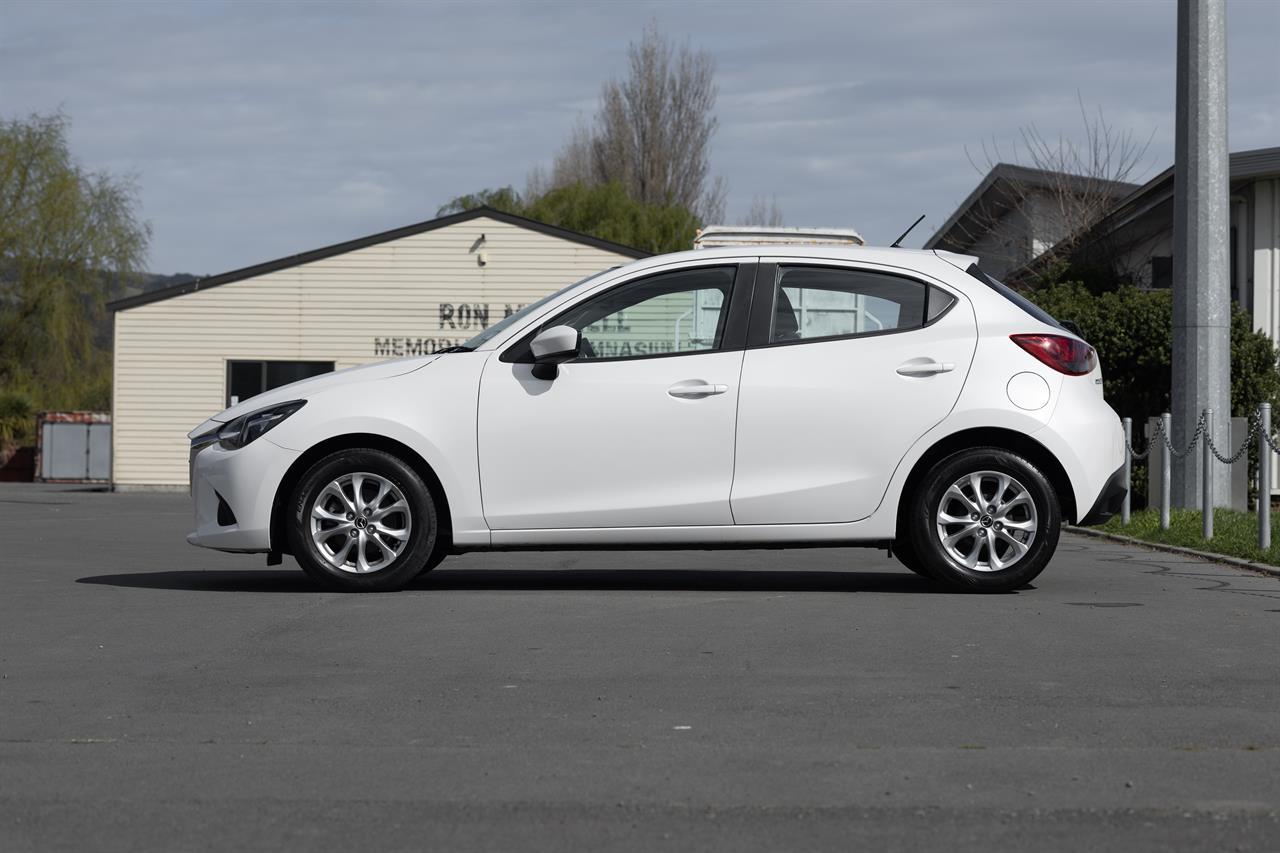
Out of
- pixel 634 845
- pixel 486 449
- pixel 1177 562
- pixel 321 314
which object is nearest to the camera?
pixel 634 845

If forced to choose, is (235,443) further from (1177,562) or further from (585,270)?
(585,270)

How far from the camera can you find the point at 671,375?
8961mm

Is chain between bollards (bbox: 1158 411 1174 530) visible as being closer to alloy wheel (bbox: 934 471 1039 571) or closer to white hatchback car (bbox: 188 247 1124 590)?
white hatchback car (bbox: 188 247 1124 590)

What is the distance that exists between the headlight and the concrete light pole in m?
9.69

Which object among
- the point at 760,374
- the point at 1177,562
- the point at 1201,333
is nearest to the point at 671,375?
the point at 760,374

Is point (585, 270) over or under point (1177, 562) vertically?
over

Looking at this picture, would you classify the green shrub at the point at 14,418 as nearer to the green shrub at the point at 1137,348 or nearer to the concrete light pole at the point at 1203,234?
the green shrub at the point at 1137,348

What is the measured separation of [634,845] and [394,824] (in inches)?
22.5

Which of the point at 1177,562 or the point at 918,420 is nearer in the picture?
the point at 918,420

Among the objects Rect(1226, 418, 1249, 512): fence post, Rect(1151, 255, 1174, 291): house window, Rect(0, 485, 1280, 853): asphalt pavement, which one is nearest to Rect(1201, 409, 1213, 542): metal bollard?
Rect(1226, 418, 1249, 512): fence post

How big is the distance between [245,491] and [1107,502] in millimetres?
4419

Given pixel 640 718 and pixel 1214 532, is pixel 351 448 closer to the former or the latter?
pixel 640 718

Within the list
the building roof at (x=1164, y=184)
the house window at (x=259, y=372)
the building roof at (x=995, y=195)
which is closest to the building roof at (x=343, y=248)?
the house window at (x=259, y=372)

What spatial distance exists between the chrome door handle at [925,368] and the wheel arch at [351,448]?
2413 millimetres
